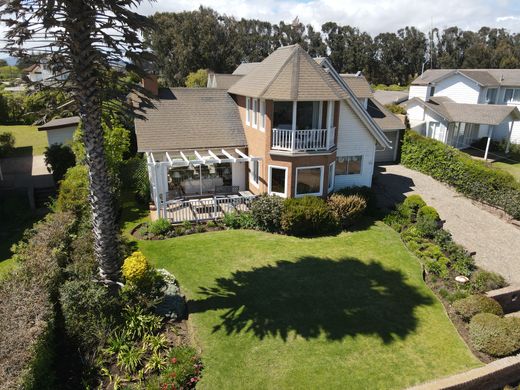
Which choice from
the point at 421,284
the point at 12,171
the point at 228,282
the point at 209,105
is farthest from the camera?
the point at 12,171

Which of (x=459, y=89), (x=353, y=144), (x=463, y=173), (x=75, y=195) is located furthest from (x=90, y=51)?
(x=459, y=89)

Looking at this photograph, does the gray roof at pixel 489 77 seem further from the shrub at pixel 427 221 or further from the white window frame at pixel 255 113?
the white window frame at pixel 255 113

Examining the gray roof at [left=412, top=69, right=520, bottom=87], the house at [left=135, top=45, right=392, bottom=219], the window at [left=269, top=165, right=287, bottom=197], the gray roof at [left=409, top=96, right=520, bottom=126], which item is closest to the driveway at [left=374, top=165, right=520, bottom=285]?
the house at [left=135, top=45, right=392, bottom=219]

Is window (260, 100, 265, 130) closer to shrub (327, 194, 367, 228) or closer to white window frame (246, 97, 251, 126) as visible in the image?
white window frame (246, 97, 251, 126)

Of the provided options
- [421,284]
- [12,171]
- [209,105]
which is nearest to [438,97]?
[209,105]

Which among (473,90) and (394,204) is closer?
(394,204)

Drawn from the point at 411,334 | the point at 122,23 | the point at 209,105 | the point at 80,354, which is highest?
the point at 122,23

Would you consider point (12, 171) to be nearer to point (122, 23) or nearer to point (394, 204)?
point (122, 23)

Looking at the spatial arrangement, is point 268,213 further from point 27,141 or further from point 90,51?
point 27,141
